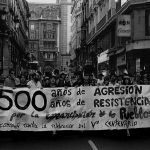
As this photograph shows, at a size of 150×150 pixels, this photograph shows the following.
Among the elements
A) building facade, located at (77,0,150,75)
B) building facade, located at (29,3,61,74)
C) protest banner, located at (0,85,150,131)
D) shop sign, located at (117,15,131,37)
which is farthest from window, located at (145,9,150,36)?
building facade, located at (29,3,61,74)

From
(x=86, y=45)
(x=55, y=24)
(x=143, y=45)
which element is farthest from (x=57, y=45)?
(x=143, y=45)

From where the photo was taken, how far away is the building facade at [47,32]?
340ft

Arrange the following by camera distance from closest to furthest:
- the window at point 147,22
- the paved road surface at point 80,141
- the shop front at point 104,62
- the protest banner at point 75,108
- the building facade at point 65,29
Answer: the paved road surface at point 80,141
the protest banner at point 75,108
the window at point 147,22
the shop front at point 104,62
the building facade at point 65,29

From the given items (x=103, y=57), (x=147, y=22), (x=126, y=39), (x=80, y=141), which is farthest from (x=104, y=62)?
(x=80, y=141)

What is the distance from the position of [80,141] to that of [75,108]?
92 cm

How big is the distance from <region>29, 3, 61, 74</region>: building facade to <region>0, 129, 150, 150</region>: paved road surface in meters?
94.0

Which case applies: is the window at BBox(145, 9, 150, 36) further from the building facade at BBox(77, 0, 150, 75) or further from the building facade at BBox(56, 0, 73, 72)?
the building facade at BBox(56, 0, 73, 72)

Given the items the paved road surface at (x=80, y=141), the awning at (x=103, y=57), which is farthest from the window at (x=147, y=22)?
the paved road surface at (x=80, y=141)

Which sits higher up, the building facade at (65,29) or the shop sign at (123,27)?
the building facade at (65,29)

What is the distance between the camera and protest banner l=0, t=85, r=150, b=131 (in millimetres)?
8070

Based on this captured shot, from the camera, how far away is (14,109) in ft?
26.6

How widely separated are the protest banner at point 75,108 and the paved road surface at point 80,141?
29 cm

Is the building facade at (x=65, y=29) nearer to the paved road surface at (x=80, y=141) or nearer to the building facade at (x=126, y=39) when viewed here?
the building facade at (x=126, y=39)

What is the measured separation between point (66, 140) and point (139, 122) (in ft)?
6.37
